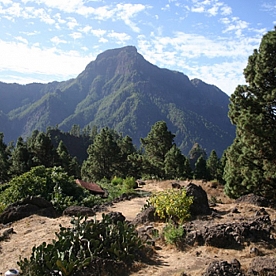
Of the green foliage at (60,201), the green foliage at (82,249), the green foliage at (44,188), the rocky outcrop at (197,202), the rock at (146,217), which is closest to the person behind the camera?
the green foliage at (82,249)

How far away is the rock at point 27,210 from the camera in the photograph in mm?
9875

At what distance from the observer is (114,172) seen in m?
38.2

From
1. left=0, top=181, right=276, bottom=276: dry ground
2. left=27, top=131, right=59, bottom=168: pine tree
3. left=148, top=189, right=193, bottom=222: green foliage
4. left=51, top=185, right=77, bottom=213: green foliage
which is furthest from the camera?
left=27, top=131, right=59, bottom=168: pine tree

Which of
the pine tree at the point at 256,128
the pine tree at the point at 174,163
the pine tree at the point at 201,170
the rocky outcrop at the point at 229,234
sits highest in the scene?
the pine tree at the point at 256,128

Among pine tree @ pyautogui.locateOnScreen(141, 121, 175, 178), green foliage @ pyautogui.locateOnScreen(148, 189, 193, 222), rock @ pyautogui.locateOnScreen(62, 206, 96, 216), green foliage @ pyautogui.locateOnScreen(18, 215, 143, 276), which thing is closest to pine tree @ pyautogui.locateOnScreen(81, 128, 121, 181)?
pine tree @ pyautogui.locateOnScreen(141, 121, 175, 178)

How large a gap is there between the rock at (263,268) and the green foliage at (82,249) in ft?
7.18

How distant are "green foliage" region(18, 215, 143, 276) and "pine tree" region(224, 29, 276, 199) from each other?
20.2 ft

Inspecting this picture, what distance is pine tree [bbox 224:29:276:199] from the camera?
1079 centimetres

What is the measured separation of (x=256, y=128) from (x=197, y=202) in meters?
3.38

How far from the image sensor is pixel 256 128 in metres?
10.6

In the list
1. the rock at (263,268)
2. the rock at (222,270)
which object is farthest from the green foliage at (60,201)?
the rock at (263,268)

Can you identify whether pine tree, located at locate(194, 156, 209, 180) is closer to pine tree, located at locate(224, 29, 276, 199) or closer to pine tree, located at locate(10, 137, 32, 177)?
pine tree, located at locate(10, 137, 32, 177)

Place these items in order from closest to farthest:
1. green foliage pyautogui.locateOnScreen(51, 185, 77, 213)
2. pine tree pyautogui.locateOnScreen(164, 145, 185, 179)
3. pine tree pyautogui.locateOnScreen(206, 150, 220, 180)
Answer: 1. green foliage pyautogui.locateOnScreen(51, 185, 77, 213)
2. pine tree pyautogui.locateOnScreen(164, 145, 185, 179)
3. pine tree pyautogui.locateOnScreen(206, 150, 220, 180)

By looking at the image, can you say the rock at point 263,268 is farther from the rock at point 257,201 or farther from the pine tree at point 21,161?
the pine tree at point 21,161
